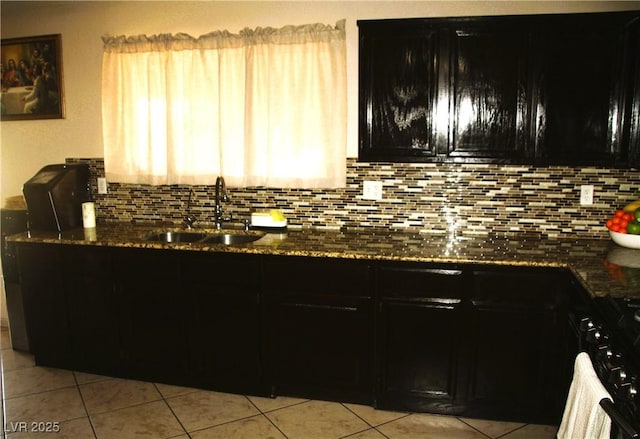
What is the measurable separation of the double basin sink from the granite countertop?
61 mm

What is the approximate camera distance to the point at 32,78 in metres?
3.46

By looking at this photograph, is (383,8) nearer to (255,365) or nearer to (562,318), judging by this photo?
(562,318)

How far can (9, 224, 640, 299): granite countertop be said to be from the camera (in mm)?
2062

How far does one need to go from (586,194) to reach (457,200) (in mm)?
720

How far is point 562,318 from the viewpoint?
2252 millimetres

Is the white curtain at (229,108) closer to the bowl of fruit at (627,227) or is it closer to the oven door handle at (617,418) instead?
the bowl of fruit at (627,227)

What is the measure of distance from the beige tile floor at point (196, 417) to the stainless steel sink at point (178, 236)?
893 mm

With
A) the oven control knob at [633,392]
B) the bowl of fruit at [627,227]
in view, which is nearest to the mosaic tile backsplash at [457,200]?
the bowl of fruit at [627,227]

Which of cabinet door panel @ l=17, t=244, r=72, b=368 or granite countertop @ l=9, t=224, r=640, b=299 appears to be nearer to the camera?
granite countertop @ l=9, t=224, r=640, b=299

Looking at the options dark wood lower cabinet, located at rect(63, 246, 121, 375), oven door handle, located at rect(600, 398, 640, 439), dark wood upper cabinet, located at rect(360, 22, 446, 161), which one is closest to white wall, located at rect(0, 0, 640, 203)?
dark wood upper cabinet, located at rect(360, 22, 446, 161)

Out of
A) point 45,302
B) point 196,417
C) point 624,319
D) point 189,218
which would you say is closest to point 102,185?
point 189,218

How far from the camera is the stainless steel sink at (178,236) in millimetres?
3088

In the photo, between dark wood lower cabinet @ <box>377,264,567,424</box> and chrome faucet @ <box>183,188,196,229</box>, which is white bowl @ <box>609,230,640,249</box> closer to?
dark wood lower cabinet @ <box>377,264,567,424</box>

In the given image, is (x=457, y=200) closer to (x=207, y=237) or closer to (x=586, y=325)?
(x=586, y=325)
